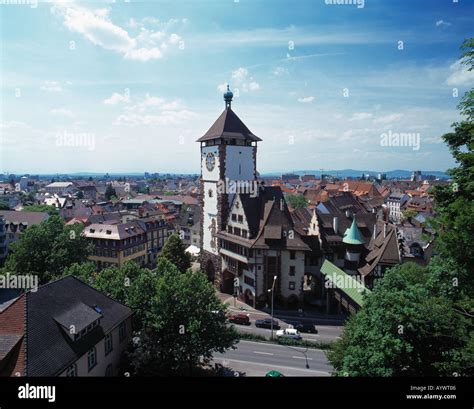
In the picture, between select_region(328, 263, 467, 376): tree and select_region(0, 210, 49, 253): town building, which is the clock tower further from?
select_region(0, 210, 49, 253): town building

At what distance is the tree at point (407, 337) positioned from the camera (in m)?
11.4

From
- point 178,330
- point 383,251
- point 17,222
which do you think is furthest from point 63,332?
point 17,222

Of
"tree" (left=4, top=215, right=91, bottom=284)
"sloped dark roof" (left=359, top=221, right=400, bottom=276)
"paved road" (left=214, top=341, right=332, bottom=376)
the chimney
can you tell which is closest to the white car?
"paved road" (left=214, top=341, right=332, bottom=376)

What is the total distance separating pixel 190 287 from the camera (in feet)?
64.4

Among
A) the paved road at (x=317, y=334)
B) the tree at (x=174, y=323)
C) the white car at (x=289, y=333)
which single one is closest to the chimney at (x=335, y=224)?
the paved road at (x=317, y=334)

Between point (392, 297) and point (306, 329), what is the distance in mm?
17542

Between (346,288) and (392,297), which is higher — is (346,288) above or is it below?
below

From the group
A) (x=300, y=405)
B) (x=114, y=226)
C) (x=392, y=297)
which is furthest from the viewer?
(x=114, y=226)

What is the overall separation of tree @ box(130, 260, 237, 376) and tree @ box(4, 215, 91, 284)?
15537 millimetres

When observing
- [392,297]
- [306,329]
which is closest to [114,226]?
[306,329]

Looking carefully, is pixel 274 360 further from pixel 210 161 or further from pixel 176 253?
pixel 210 161

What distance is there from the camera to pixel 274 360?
25.4 m

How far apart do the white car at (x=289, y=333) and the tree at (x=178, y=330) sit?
1069cm

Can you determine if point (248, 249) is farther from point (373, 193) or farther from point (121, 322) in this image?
point (373, 193)
